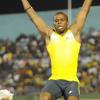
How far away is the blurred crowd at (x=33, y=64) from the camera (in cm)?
878

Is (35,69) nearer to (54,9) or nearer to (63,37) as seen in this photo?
(54,9)

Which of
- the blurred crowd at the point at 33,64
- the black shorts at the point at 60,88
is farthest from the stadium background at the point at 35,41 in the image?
the black shorts at the point at 60,88

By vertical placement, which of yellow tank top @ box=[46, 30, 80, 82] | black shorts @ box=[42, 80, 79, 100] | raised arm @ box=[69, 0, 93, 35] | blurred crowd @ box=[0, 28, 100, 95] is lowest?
blurred crowd @ box=[0, 28, 100, 95]

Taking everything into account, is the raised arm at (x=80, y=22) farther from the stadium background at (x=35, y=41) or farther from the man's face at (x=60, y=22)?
the stadium background at (x=35, y=41)

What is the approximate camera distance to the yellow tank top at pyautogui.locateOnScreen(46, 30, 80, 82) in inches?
143

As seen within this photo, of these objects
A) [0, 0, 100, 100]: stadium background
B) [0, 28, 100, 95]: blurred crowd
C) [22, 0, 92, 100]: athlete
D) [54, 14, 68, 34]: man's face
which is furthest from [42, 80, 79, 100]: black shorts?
[0, 28, 100, 95]: blurred crowd

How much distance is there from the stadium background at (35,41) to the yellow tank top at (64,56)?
4787 mm

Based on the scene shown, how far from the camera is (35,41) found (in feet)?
30.8

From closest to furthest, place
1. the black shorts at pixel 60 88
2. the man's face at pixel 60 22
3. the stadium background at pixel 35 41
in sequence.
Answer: the black shorts at pixel 60 88 → the man's face at pixel 60 22 → the stadium background at pixel 35 41

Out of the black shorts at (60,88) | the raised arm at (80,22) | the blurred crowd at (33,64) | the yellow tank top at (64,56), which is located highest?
the raised arm at (80,22)

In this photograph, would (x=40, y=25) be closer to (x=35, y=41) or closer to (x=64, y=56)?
(x=64, y=56)

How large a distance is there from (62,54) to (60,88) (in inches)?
10.9

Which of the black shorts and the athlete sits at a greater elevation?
the athlete

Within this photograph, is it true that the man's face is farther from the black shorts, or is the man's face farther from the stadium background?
the stadium background
